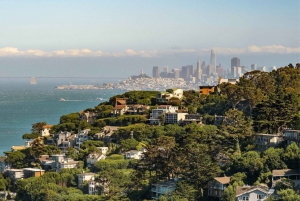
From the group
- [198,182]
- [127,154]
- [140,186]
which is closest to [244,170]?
[198,182]

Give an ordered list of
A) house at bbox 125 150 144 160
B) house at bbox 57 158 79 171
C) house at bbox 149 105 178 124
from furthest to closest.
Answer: house at bbox 149 105 178 124
house at bbox 57 158 79 171
house at bbox 125 150 144 160

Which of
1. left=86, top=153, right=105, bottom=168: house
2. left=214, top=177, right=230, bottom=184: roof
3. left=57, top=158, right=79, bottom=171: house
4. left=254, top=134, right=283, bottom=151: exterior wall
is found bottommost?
left=57, top=158, right=79, bottom=171: house

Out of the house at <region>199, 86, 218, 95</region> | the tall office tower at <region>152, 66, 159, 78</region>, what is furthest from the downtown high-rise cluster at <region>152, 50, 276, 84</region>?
the house at <region>199, 86, 218, 95</region>

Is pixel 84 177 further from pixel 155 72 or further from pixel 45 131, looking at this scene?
pixel 155 72

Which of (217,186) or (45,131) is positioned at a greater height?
(45,131)

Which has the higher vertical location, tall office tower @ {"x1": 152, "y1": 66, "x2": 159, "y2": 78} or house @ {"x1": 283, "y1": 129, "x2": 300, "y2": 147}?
house @ {"x1": 283, "y1": 129, "x2": 300, "y2": 147}

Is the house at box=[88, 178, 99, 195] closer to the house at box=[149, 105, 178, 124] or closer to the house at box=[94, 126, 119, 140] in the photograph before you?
the house at box=[94, 126, 119, 140]

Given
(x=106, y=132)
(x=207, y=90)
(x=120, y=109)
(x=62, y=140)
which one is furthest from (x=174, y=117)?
(x=207, y=90)

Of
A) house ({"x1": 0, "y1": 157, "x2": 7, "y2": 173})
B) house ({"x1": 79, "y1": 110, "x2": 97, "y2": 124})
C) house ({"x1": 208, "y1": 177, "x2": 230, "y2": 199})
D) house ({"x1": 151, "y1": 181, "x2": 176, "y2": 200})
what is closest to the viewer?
house ({"x1": 208, "y1": 177, "x2": 230, "y2": 199})
